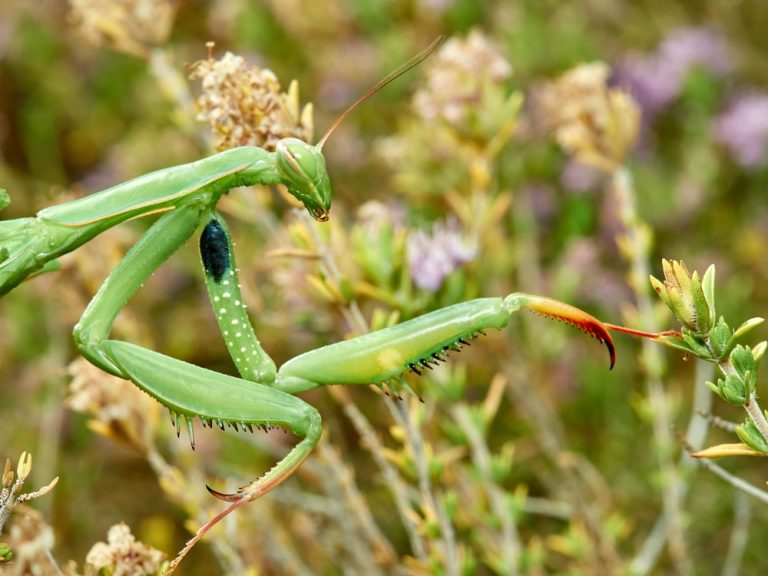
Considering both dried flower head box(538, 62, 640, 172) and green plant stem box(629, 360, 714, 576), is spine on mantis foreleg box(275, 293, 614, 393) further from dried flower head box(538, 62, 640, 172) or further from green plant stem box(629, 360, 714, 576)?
dried flower head box(538, 62, 640, 172)

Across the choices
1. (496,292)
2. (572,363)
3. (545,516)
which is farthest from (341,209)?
(545,516)

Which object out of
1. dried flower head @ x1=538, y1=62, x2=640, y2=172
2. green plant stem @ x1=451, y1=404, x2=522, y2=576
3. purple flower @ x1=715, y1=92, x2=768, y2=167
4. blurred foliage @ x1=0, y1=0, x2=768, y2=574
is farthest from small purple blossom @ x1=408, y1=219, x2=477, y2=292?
purple flower @ x1=715, y1=92, x2=768, y2=167

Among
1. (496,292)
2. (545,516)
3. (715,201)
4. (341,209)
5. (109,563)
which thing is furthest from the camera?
(715,201)

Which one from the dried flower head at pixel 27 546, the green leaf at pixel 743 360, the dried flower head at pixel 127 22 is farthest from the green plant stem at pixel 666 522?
the dried flower head at pixel 127 22

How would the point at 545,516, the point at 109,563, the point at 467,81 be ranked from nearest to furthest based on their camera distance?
the point at 109,563, the point at 467,81, the point at 545,516

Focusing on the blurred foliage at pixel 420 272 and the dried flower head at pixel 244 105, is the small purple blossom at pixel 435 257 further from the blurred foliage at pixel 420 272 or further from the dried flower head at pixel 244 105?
the dried flower head at pixel 244 105

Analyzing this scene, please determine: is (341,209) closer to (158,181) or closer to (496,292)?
(496,292)

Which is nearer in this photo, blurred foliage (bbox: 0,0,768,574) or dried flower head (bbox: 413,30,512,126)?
blurred foliage (bbox: 0,0,768,574)
